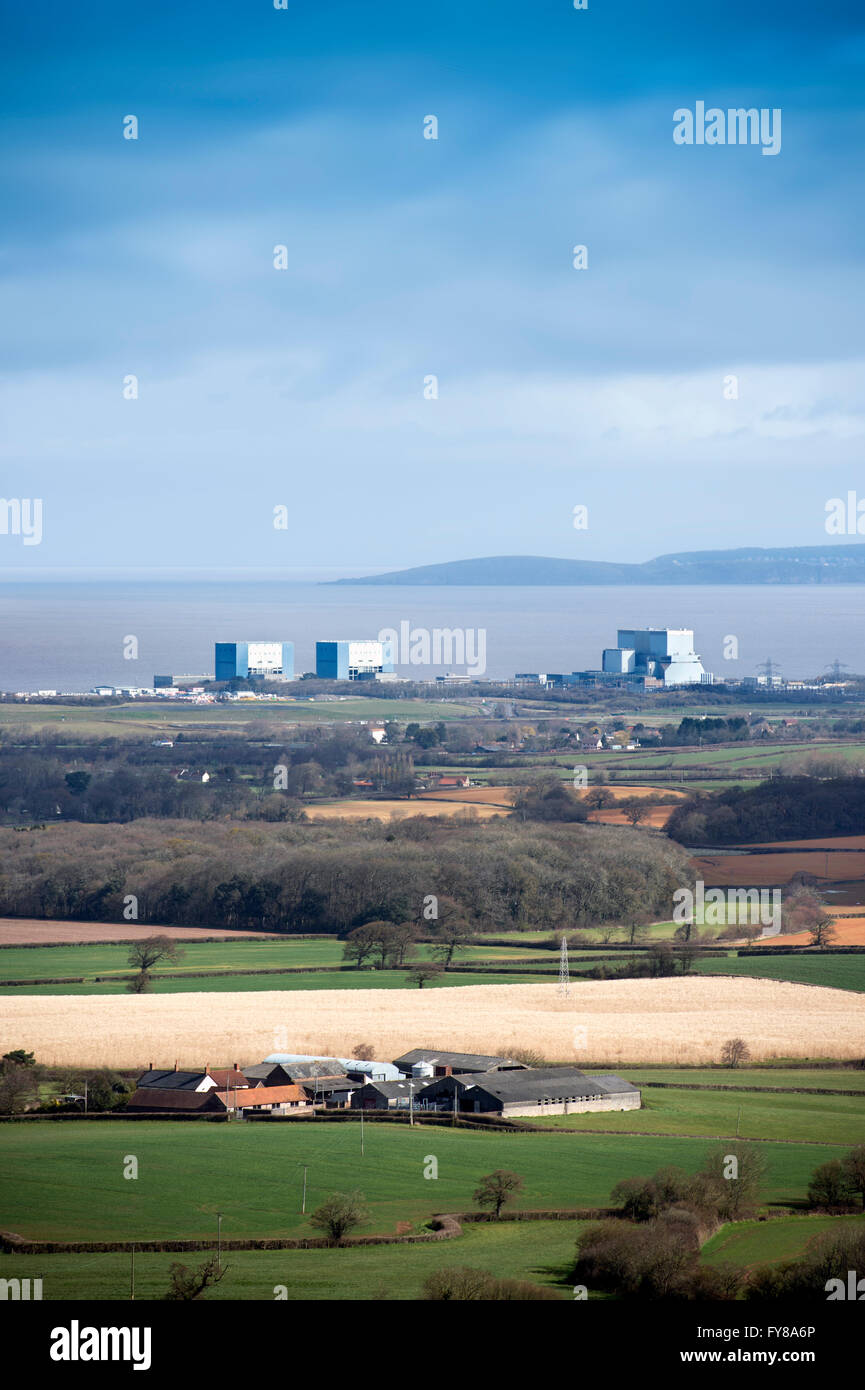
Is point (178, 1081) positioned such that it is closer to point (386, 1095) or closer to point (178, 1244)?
point (386, 1095)

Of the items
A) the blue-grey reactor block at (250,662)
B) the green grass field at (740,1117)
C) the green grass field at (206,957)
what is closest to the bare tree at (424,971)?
the green grass field at (206,957)

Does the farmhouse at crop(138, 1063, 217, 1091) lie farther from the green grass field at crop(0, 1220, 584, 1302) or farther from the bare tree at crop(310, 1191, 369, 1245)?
the green grass field at crop(0, 1220, 584, 1302)

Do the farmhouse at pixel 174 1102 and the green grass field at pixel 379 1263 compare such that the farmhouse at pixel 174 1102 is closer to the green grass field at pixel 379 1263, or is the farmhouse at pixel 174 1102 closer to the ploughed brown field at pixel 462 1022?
the ploughed brown field at pixel 462 1022

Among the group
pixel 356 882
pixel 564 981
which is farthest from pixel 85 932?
pixel 564 981

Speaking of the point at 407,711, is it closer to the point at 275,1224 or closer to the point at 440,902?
the point at 440,902

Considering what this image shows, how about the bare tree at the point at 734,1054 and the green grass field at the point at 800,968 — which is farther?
the green grass field at the point at 800,968
